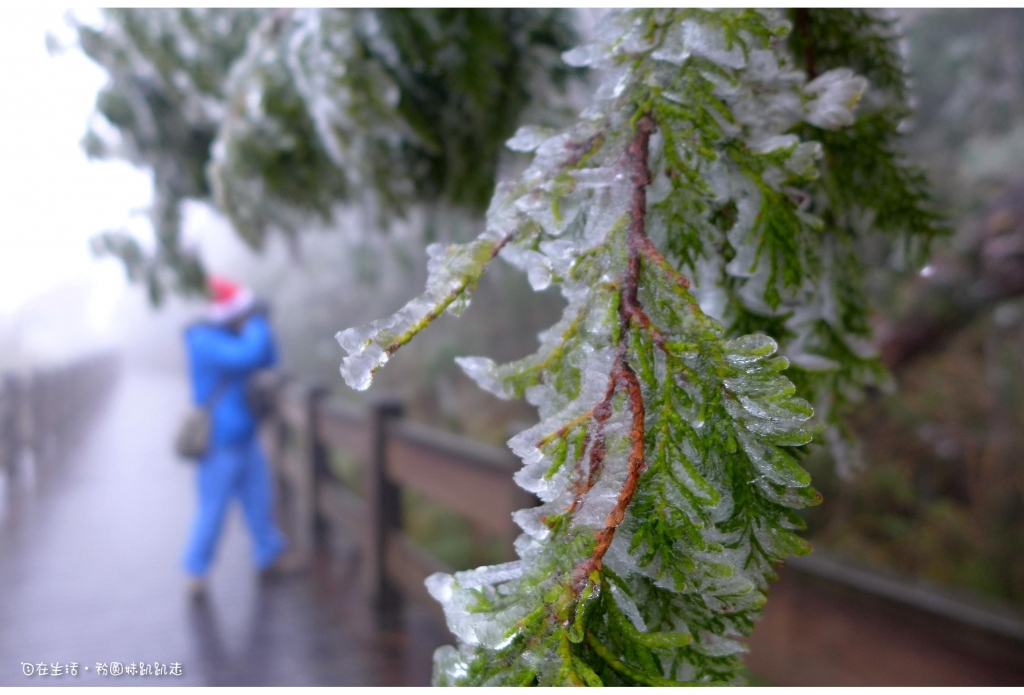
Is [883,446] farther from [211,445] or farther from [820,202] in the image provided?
[820,202]

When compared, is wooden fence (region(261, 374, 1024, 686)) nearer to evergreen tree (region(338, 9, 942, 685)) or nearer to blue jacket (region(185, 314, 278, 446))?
blue jacket (region(185, 314, 278, 446))

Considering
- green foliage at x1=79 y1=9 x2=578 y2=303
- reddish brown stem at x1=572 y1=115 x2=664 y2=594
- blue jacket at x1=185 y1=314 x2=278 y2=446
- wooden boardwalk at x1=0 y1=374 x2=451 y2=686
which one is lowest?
wooden boardwalk at x1=0 y1=374 x2=451 y2=686

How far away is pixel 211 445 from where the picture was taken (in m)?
4.75

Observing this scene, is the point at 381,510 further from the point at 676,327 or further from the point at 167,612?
the point at 676,327

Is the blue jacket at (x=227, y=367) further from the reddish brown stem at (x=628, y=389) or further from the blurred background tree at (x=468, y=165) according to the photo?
the reddish brown stem at (x=628, y=389)

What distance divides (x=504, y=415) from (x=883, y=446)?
532 cm

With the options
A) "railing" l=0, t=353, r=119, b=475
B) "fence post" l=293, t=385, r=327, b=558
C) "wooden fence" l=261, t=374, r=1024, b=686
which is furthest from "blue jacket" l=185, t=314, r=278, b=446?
"railing" l=0, t=353, r=119, b=475

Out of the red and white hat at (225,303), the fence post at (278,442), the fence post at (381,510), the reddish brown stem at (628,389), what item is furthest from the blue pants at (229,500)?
the reddish brown stem at (628,389)

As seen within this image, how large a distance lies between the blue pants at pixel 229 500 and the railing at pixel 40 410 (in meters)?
5.22

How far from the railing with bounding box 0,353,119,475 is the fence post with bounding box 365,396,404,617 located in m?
6.39

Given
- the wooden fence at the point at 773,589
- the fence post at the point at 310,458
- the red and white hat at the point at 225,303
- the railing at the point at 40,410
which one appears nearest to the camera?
the wooden fence at the point at 773,589

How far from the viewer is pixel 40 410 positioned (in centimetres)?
1003

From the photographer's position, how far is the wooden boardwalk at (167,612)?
370 centimetres

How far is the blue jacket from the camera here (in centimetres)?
468
